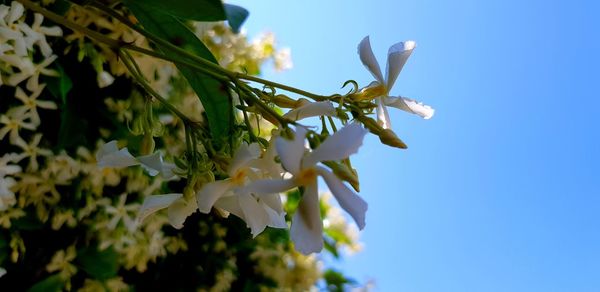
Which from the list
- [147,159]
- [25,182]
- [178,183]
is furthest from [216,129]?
[178,183]

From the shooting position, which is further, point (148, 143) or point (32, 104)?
point (32, 104)

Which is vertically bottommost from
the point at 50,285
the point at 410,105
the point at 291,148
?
the point at 50,285

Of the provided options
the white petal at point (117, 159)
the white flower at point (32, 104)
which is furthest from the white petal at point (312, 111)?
the white flower at point (32, 104)

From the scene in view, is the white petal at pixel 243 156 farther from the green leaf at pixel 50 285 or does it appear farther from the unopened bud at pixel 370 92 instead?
the green leaf at pixel 50 285

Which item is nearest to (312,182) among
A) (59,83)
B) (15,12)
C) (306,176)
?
(306,176)

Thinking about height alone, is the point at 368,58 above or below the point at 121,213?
above

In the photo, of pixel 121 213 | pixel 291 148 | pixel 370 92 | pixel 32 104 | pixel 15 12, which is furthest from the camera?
pixel 121 213

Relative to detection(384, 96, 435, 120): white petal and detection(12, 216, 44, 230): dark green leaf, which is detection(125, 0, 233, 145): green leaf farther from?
detection(12, 216, 44, 230): dark green leaf

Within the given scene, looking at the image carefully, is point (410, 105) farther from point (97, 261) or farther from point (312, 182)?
point (97, 261)

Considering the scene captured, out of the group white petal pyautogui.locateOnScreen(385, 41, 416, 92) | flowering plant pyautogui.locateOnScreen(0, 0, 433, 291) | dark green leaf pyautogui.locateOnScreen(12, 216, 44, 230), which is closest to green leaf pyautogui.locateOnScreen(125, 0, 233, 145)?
flowering plant pyautogui.locateOnScreen(0, 0, 433, 291)
